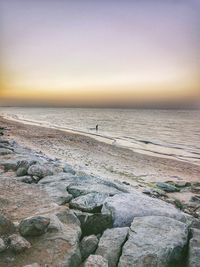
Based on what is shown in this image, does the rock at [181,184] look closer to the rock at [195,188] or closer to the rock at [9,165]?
the rock at [195,188]

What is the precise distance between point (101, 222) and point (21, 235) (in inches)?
66.2

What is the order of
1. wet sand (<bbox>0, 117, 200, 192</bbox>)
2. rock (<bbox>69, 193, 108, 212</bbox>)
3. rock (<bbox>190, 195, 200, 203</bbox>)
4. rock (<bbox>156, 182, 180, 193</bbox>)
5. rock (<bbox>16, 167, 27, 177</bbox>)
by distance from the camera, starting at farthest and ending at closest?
wet sand (<bbox>0, 117, 200, 192</bbox>)
rock (<bbox>156, 182, 180, 193</bbox>)
rock (<bbox>190, 195, 200, 203</bbox>)
rock (<bbox>16, 167, 27, 177</bbox>)
rock (<bbox>69, 193, 108, 212</bbox>)

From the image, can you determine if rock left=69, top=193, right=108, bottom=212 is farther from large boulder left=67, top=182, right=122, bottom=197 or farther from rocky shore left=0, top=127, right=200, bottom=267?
large boulder left=67, top=182, right=122, bottom=197

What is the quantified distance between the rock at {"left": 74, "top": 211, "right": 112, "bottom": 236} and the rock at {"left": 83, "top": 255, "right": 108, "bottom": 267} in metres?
1.10

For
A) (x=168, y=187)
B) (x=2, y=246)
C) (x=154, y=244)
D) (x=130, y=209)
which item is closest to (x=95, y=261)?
(x=154, y=244)

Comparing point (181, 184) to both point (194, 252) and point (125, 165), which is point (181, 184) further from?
Result: point (194, 252)

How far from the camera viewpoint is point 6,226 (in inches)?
219

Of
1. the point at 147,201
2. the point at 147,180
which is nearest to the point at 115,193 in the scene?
the point at 147,201

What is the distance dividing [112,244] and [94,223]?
2.71 ft

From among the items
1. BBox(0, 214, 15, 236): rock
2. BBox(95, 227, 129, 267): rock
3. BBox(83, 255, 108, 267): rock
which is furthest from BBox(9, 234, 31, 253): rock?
BBox(95, 227, 129, 267): rock

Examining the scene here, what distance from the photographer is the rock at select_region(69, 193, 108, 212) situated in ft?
22.4

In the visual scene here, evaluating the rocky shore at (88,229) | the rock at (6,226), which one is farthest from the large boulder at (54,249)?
the rock at (6,226)

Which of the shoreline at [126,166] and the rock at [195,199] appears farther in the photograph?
the shoreline at [126,166]

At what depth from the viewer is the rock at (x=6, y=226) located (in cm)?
545
